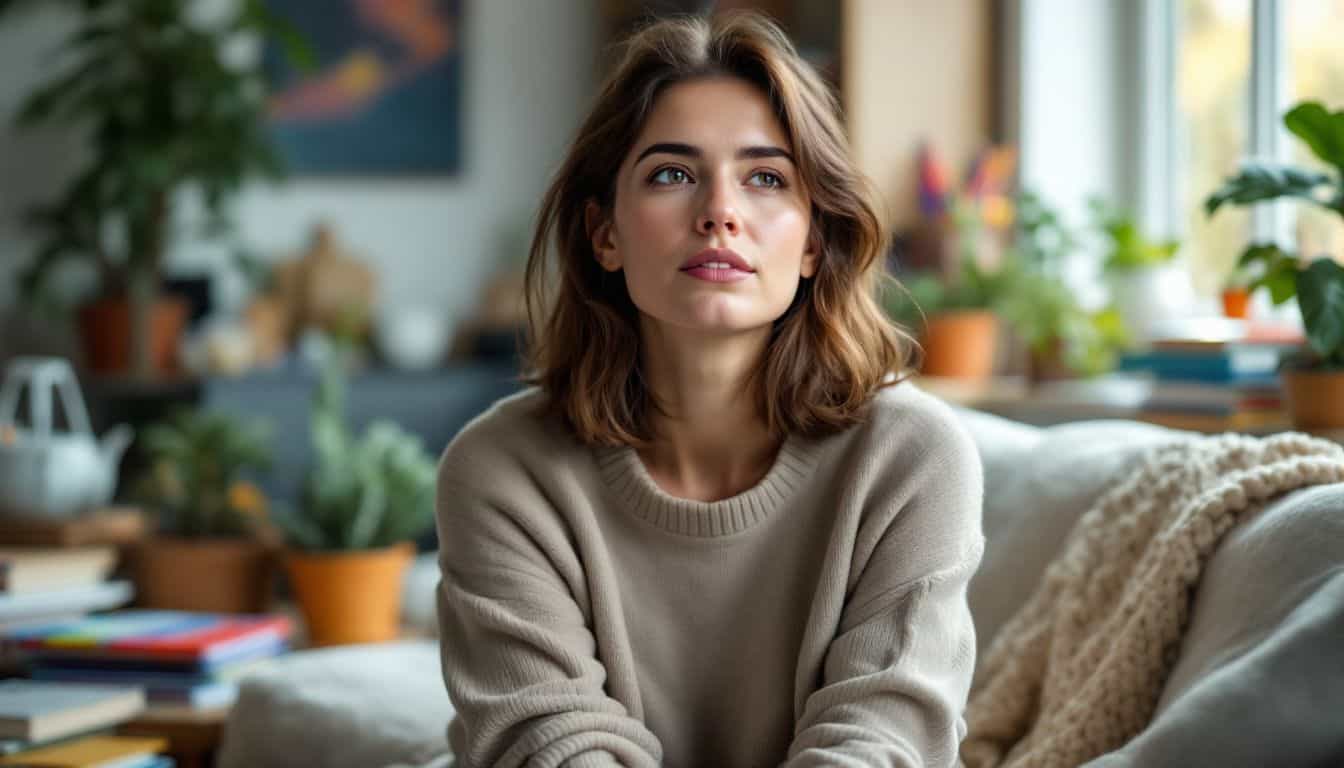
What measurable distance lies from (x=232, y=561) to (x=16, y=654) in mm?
439

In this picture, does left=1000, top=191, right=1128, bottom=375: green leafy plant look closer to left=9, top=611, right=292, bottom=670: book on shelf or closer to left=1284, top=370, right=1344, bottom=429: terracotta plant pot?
left=1284, top=370, right=1344, bottom=429: terracotta plant pot

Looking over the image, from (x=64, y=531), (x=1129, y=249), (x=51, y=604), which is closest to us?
(x=51, y=604)

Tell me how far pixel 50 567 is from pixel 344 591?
471mm

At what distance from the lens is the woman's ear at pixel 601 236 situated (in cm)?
146

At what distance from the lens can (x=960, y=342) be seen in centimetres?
291

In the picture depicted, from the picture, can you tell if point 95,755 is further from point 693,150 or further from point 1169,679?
point 1169,679

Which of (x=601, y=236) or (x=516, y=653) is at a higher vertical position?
(x=601, y=236)

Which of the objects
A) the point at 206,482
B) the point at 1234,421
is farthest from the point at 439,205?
the point at 1234,421

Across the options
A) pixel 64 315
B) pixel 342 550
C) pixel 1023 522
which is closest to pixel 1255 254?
pixel 1023 522

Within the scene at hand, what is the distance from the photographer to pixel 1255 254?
1.79m

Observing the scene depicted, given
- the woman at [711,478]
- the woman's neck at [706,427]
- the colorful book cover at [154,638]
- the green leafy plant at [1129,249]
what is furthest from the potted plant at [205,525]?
the green leafy plant at [1129,249]

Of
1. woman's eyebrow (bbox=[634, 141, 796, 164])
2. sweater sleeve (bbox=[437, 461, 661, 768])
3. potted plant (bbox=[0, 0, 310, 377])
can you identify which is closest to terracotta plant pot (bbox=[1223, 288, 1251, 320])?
woman's eyebrow (bbox=[634, 141, 796, 164])

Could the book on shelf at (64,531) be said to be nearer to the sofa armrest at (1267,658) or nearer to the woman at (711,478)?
the woman at (711,478)

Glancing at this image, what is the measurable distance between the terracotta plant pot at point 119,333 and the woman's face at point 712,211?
3.10 meters
